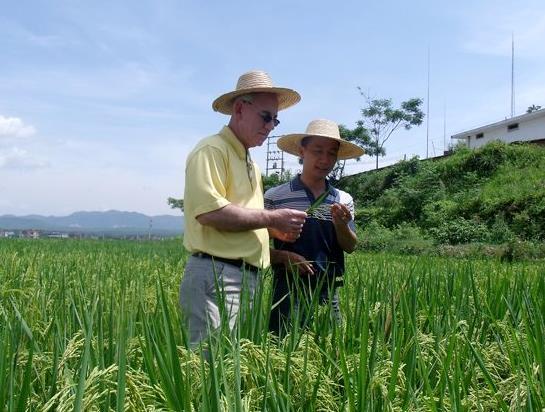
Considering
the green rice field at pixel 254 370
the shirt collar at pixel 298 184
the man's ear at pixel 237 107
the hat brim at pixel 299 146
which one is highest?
the man's ear at pixel 237 107

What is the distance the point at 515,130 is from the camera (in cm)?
3088

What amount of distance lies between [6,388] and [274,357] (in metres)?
0.53

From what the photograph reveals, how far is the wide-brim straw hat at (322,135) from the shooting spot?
2.73 metres

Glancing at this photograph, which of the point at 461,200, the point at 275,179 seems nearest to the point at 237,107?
the point at 461,200

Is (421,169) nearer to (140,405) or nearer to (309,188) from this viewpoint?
(309,188)

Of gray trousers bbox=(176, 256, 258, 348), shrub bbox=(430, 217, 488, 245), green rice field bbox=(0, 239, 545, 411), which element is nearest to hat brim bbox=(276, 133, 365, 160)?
gray trousers bbox=(176, 256, 258, 348)

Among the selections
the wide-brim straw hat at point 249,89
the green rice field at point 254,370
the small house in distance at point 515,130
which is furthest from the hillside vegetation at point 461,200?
the green rice field at point 254,370

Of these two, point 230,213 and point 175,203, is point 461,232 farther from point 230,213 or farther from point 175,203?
point 175,203

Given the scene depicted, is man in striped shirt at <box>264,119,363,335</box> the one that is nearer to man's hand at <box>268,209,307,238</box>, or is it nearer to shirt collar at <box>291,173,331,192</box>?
shirt collar at <box>291,173,331,192</box>

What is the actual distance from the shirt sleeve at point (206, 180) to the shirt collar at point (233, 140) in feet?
0.35

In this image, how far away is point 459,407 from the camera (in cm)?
114

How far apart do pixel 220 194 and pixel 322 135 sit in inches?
27.3

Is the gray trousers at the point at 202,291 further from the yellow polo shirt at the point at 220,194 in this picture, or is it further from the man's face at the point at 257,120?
the man's face at the point at 257,120

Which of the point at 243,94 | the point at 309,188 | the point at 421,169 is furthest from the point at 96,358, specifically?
the point at 421,169
